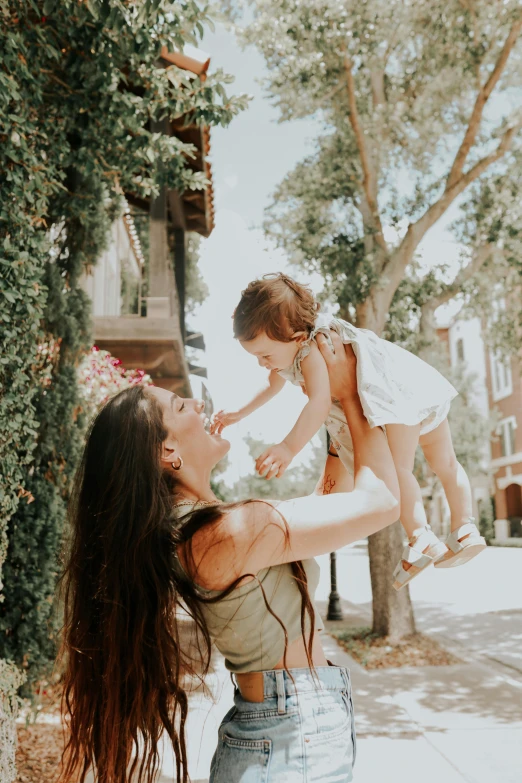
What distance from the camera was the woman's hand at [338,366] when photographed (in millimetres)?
2334

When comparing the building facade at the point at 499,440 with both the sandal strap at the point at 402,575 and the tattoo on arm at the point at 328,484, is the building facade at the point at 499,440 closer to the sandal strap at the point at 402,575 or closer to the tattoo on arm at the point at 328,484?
the sandal strap at the point at 402,575

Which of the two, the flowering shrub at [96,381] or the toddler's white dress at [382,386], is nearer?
the toddler's white dress at [382,386]

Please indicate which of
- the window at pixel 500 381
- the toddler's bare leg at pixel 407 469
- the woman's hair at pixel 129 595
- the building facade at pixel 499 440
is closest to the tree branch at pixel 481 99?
the toddler's bare leg at pixel 407 469

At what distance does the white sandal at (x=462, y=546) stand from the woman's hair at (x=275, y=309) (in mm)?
959

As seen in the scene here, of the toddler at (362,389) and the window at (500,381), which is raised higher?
the window at (500,381)

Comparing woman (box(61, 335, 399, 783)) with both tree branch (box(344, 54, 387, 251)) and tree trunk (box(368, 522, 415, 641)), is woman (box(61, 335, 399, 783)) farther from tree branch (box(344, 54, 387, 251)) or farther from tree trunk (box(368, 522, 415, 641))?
tree branch (box(344, 54, 387, 251))

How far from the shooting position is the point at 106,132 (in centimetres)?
528

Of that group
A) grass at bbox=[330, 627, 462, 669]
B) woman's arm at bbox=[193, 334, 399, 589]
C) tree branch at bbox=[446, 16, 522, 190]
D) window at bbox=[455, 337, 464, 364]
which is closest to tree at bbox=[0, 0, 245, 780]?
woman's arm at bbox=[193, 334, 399, 589]

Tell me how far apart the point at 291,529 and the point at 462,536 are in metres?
1.18

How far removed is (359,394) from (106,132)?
12.8ft

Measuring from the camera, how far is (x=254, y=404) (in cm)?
276

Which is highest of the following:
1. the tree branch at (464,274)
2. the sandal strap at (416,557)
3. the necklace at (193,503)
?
the tree branch at (464,274)

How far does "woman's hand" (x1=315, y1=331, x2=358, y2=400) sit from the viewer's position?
2.33 m

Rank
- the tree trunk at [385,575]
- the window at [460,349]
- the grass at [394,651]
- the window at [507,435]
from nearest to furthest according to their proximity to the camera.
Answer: the grass at [394,651] < the tree trunk at [385,575] < the window at [507,435] < the window at [460,349]
